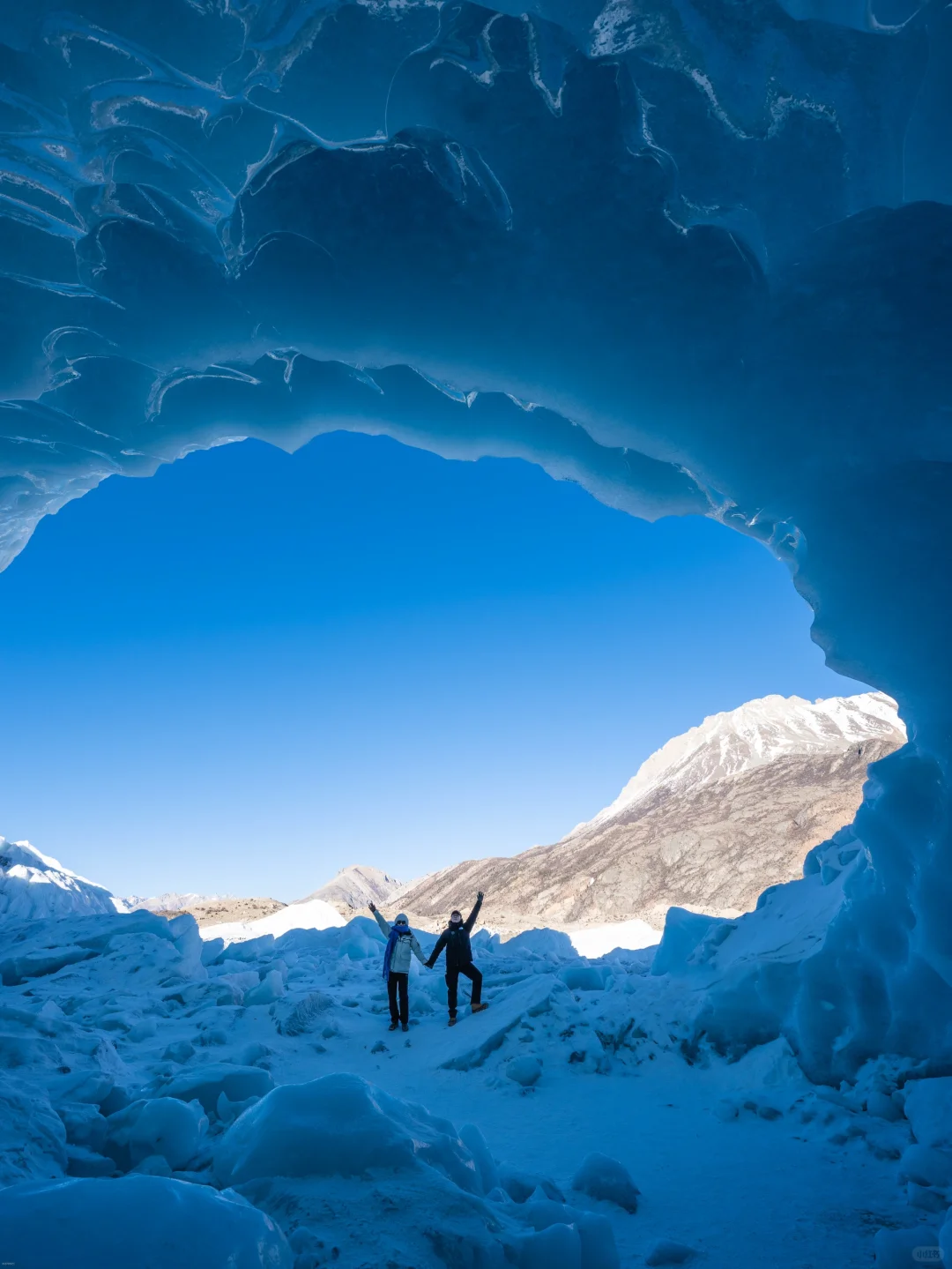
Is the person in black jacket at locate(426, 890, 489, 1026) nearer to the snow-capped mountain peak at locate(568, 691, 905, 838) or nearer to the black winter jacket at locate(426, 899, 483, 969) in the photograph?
the black winter jacket at locate(426, 899, 483, 969)

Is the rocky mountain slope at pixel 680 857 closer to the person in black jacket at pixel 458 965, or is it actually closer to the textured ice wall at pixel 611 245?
the person in black jacket at pixel 458 965

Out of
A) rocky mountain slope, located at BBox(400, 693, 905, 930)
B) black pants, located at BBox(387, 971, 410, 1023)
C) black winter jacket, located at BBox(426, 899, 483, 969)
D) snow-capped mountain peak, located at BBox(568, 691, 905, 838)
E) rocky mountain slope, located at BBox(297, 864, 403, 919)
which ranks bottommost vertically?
rocky mountain slope, located at BBox(297, 864, 403, 919)

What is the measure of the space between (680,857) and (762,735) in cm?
3398

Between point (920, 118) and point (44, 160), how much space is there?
5.56 meters

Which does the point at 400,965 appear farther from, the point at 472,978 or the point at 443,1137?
the point at 443,1137

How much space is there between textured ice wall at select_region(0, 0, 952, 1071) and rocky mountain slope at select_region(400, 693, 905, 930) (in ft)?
37.5

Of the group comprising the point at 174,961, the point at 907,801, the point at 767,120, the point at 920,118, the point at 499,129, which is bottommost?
the point at 174,961

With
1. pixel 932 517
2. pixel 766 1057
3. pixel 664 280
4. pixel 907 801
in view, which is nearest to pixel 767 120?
pixel 664 280

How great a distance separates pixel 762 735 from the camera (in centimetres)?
5484

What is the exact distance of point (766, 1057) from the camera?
4676 mm

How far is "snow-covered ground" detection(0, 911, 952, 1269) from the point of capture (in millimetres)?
2092

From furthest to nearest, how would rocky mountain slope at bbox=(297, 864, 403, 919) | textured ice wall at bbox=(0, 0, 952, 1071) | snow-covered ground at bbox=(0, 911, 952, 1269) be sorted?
rocky mountain slope at bbox=(297, 864, 403, 919)
textured ice wall at bbox=(0, 0, 952, 1071)
snow-covered ground at bbox=(0, 911, 952, 1269)

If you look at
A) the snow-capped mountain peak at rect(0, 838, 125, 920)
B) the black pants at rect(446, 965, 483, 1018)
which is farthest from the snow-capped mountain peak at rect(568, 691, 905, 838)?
the black pants at rect(446, 965, 483, 1018)

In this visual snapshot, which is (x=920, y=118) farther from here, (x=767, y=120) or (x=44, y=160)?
(x=44, y=160)
